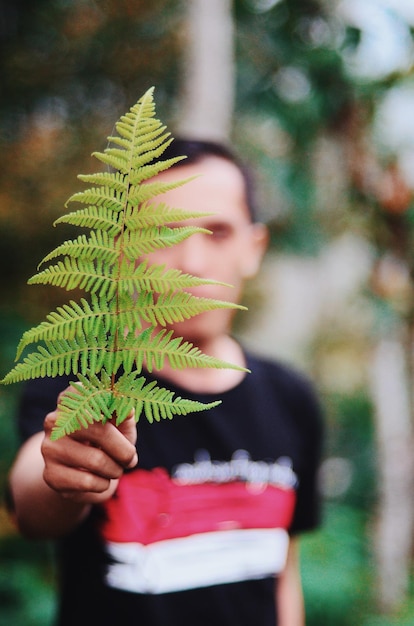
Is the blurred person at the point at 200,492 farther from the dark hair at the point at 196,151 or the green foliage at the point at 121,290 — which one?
the green foliage at the point at 121,290

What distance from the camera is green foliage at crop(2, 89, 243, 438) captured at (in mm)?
617

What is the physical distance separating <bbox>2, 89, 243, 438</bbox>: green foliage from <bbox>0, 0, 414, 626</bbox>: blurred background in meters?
2.10

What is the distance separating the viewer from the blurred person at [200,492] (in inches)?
49.8

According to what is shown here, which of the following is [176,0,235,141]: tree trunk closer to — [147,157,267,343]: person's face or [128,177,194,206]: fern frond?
[147,157,267,343]: person's face

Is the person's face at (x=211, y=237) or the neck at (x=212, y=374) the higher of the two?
the person's face at (x=211, y=237)

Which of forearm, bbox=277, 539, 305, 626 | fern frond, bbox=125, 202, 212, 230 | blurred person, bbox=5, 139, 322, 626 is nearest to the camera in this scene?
fern frond, bbox=125, 202, 212, 230

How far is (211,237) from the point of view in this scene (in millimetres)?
1295

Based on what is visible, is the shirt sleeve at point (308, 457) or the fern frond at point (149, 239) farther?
the shirt sleeve at point (308, 457)

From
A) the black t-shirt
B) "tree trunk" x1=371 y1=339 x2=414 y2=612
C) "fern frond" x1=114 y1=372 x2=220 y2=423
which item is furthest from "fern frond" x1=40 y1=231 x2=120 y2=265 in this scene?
"tree trunk" x1=371 y1=339 x2=414 y2=612

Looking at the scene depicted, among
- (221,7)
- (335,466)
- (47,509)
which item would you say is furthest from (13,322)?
(335,466)

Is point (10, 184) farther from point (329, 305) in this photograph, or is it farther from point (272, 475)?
point (329, 305)

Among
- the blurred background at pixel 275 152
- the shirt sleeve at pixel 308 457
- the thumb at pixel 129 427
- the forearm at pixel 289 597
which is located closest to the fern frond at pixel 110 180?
the thumb at pixel 129 427

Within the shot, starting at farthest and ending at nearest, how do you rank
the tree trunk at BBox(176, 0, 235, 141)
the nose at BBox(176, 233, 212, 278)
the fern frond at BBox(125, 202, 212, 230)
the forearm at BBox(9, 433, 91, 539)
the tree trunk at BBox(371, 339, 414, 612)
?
the tree trunk at BBox(371, 339, 414, 612) → the tree trunk at BBox(176, 0, 235, 141) → the nose at BBox(176, 233, 212, 278) → the forearm at BBox(9, 433, 91, 539) → the fern frond at BBox(125, 202, 212, 230)

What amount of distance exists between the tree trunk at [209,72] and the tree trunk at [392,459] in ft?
5.18
